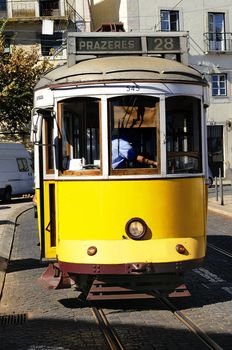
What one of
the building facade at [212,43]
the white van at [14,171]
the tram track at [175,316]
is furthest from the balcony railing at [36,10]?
the tram track at [175,316]

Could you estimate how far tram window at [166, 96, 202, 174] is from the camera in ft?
22.2

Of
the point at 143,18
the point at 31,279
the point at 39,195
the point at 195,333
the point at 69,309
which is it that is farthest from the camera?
the point at 143,18

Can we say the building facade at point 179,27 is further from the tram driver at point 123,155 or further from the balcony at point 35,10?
the tram driver at point 123,155

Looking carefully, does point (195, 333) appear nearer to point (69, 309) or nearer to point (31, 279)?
point (69, 309)

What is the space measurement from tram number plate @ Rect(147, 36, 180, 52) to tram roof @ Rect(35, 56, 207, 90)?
1.03 feet

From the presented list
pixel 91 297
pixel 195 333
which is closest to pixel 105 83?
pixel 91 297

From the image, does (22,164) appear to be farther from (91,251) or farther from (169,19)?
(91,251)

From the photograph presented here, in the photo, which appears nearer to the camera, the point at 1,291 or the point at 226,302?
the point at 226,302

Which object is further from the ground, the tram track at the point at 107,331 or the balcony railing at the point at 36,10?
the balcony railing at the point at 36,10

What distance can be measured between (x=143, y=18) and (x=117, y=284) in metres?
29.1

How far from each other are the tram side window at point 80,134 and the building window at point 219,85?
29320mm

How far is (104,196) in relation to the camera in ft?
21.5

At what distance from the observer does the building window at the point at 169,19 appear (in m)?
34.2

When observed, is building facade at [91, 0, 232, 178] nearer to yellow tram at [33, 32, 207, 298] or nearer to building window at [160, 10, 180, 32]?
building window at [160, 10, 180, 32]
